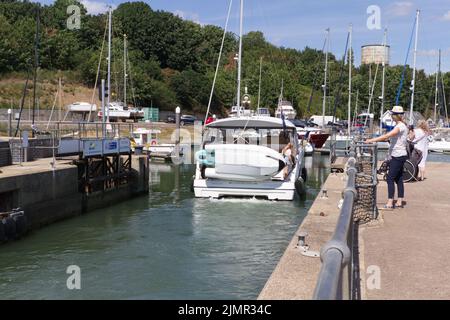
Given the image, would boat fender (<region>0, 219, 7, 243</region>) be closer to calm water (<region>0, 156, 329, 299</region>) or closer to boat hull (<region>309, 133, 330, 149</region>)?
calm water (<region>0, 156, 329, 299</region>)

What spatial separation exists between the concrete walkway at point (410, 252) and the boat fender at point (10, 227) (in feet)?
28.8

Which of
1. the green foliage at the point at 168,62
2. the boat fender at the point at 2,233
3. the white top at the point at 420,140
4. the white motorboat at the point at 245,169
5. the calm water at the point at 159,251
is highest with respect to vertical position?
the green foliage at the point at 168,62

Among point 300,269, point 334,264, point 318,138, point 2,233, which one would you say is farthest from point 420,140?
point 318,138

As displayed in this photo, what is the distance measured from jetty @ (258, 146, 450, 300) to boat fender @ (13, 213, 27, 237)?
7559mm

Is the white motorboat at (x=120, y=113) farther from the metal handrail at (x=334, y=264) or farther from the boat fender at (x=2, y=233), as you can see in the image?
the metal handrail at (x=334, y=264)

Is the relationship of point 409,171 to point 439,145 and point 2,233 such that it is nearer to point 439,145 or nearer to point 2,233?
point 2,233

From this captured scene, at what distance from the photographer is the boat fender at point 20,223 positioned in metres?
14.2

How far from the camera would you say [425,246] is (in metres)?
7.86

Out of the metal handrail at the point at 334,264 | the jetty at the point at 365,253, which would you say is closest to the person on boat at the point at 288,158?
the jetty at the point at 365,253

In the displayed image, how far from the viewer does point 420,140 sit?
53.8 ft
